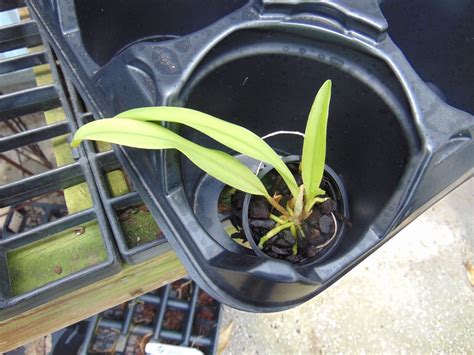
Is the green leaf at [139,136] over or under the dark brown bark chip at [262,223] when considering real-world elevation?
over

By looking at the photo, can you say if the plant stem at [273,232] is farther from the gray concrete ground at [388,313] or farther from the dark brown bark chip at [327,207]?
the gray concrete ground at [388,313]

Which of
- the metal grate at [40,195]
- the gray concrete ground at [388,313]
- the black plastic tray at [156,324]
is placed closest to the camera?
the metal grate at [40,195]

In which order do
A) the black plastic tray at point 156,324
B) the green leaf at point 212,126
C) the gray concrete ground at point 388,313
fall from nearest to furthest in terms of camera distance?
1. the green leaf at point 212,126
2. the black plastic tray at point 156,324
3. the gray concrete ground at point 388,313

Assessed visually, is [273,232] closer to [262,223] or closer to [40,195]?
[262,223]

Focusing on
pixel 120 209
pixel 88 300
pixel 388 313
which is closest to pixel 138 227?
pixel 120 209

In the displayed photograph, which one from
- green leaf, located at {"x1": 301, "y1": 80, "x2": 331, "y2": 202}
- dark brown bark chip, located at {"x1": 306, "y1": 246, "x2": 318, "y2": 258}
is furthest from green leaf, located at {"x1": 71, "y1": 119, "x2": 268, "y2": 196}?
dark brown bark chip, located at {"x1": 306, "y1": 246, "x2": 318, "y2": 258}

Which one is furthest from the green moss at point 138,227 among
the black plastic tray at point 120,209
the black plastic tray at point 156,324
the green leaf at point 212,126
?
the black plastic tray at point 156,324
